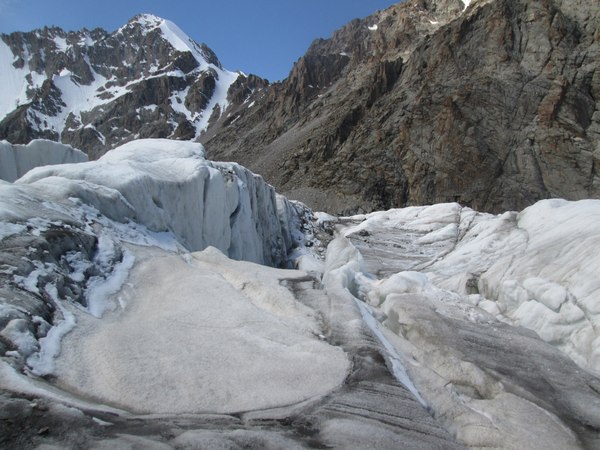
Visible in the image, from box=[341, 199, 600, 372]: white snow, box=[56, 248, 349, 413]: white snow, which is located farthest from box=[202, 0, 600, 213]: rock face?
box=[56, 248, 349, 413]: white snow

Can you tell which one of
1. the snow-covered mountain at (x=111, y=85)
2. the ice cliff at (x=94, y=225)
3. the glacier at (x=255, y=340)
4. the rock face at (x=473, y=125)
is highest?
the snow-covered mountain at (x=111, y=85)

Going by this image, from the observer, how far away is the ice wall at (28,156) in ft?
66.5

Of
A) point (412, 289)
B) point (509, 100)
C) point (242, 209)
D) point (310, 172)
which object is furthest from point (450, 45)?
point (412, 289)

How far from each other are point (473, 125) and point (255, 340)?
5651 cm

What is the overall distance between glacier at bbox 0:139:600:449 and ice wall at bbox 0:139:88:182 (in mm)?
10584

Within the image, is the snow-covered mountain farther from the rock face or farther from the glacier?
the glacier

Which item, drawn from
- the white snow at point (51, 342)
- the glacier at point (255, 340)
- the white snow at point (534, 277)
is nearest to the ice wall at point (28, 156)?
the glacier at point (255, 340)

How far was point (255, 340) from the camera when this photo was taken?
6.39 m

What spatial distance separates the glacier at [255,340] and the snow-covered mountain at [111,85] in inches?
4545

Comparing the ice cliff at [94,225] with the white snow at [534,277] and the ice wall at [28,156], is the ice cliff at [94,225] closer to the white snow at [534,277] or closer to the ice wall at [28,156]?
the ice wall at [28,156]

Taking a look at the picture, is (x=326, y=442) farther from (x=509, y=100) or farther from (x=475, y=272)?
(x=509, y=100)

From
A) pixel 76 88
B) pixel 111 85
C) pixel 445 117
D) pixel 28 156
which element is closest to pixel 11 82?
pixel 76 88

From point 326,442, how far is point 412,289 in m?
7.28

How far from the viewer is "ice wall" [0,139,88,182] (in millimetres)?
20266
